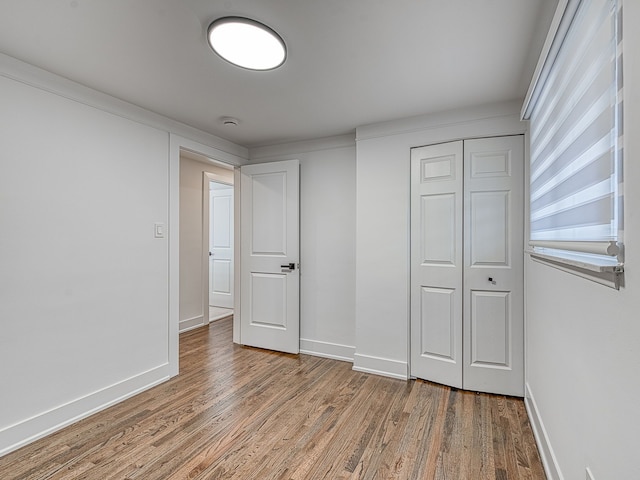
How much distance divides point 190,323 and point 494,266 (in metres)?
3.89

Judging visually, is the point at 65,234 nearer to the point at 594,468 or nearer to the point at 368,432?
the point at 368,432

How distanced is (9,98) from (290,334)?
2935 mm

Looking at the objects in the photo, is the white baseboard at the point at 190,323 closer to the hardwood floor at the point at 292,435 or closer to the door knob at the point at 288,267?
the hardwood floor at the point at 292,435

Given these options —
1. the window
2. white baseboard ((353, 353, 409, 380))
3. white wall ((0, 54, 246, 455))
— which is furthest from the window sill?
white wall ((0, 54, 246, 455))

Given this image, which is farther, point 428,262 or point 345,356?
point 345,356

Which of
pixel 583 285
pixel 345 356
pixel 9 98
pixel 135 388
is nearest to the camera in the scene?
pixel 583 285

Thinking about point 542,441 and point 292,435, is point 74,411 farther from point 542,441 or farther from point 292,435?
point 542,441

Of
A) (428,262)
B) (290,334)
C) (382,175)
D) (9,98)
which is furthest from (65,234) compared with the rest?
(428,262)

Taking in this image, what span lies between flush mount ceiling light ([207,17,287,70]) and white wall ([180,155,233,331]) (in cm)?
282

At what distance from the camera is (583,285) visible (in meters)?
1.20

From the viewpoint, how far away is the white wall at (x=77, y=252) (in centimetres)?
193

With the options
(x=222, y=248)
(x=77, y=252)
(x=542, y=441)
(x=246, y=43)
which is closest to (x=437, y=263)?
(x=542, y=441)

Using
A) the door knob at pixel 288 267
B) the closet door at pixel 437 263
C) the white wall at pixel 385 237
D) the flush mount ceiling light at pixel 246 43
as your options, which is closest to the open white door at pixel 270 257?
the door knob at pixel 288 267

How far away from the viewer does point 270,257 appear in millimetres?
3633
